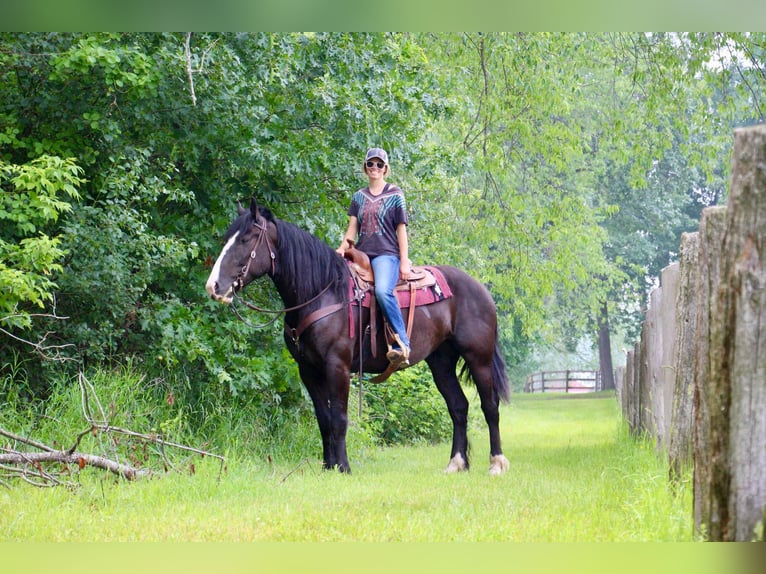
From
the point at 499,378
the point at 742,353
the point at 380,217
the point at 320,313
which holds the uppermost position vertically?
the point at 380,217

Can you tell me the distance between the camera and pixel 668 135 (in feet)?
44.7

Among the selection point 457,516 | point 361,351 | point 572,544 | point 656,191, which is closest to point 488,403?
point 361,351

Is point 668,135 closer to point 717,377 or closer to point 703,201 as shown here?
point 717,377

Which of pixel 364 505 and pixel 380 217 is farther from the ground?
pixel 380 217

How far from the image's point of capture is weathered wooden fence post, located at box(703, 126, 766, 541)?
3.72m

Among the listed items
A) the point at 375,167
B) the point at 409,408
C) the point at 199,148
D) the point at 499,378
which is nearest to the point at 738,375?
the point at 375,167

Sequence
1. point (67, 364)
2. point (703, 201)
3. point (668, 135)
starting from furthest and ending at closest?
point (703, 201), point (668, 135), point (67, 364)

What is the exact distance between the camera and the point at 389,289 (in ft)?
28.5

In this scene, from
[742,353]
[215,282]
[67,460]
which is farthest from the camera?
[215,282]

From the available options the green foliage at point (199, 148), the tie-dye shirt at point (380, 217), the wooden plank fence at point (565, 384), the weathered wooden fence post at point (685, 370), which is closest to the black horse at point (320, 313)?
the tie-dye shirt at point (380, 217)

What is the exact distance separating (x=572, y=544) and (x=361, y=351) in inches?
172

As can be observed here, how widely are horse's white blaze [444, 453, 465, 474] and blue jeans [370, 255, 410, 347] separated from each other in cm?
146

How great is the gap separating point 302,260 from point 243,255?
24.1 inches

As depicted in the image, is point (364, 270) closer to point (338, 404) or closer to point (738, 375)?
point (338, 404)
